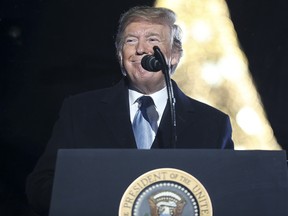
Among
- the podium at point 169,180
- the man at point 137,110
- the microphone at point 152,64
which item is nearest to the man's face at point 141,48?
the man at point 137,110

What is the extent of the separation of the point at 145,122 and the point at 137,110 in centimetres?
6

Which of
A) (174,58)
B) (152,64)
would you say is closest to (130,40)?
(174,58)

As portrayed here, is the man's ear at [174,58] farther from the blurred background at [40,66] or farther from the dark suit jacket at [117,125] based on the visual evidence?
the blurred background at [40,66]

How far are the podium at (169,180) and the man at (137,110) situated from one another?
501 mm

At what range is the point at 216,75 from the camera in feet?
7.62

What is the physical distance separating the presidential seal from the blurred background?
1412 mm

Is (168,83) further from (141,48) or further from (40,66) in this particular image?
(40,66)

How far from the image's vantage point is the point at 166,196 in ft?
2.49

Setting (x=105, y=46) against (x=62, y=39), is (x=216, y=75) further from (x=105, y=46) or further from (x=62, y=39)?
(x=62, y=39)

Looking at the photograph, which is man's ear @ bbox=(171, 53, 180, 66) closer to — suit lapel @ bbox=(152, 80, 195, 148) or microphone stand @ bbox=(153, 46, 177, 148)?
suit lapel @ bbox=(152, 80, 195, 148)

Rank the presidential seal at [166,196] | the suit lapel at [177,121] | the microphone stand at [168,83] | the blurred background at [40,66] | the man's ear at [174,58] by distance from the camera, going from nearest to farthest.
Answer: the presidential seal at [166,196] → the microphone stand at [168,83] → the suit lapel at [177,121] → the man's ear at [174,58] → the blurred background at [40,66]

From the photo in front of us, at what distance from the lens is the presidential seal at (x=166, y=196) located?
2.45ft

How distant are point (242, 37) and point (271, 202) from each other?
1.62 metres

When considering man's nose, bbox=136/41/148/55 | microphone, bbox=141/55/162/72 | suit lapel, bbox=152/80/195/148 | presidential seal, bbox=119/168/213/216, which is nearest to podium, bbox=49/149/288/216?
presidential seal, bbox=119/168/213/216
